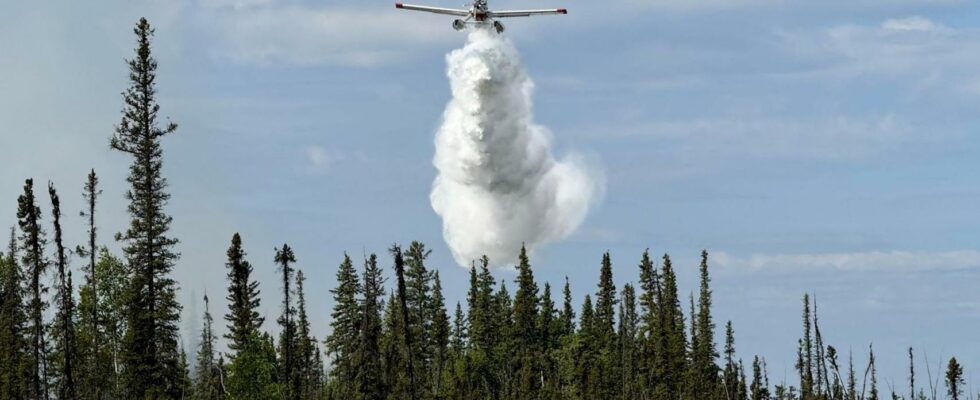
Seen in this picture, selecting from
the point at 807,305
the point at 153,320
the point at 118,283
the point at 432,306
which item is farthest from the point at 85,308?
the point at 807,305

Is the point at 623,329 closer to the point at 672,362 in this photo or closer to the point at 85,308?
the point at 672,362

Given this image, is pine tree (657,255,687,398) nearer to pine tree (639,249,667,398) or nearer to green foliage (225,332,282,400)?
pine tree (639,249,667,398)

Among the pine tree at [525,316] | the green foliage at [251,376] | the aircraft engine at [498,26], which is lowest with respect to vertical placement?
the green foliage at [251,376]

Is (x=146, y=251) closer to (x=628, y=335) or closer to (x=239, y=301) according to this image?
(x=239, y=301)

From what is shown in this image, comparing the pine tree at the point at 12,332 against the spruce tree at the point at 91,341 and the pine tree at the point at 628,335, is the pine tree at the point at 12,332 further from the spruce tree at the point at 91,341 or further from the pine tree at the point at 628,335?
the pine tree at the point at 628,335

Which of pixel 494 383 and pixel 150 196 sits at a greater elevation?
pixel 150 196

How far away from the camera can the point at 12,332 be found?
285ft

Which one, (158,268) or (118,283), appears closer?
(158,268)

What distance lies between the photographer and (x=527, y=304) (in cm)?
13200

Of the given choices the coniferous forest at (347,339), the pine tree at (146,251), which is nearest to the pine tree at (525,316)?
the coniferous forest at (347,339)

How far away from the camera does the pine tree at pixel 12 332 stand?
77438 millimetres

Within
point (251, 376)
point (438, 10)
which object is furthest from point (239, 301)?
point (438, 10)

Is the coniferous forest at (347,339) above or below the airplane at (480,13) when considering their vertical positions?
below

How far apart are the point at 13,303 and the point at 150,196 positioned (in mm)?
25443
